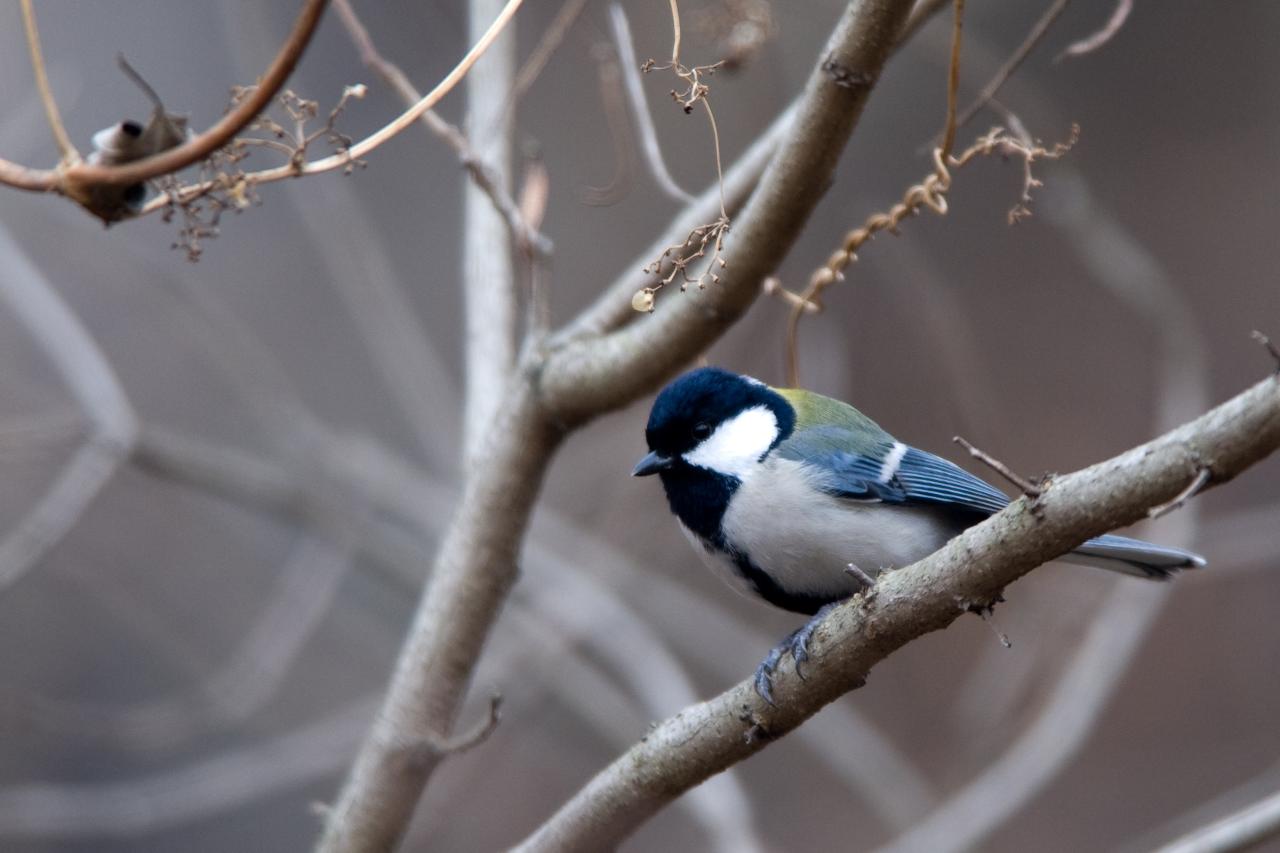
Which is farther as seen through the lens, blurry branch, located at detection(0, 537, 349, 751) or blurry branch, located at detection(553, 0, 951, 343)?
blurry branch, located at detection(0, 537, 349, 751)

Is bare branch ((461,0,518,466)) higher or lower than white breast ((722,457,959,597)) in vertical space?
higher

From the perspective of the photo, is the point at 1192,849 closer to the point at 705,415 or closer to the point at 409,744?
the point at 705,415

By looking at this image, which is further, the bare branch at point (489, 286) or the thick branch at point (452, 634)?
the bare branch at point (489, 286)

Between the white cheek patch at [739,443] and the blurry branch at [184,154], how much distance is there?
114 centimetres

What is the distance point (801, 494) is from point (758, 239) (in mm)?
562

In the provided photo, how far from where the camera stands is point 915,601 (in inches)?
53.1

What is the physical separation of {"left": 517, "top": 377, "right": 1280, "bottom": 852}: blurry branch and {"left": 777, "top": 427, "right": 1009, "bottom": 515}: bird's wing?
2.15ft

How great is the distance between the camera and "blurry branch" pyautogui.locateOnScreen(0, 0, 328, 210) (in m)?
1.26

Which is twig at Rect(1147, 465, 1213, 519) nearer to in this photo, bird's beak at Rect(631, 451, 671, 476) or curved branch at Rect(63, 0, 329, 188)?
curved branch at Rect(63, 0, 329, 188)

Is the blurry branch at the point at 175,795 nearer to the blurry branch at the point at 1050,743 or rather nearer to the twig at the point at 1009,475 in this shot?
the blurry branch at the point at 1050,743

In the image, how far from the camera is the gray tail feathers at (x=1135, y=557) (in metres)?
1.97

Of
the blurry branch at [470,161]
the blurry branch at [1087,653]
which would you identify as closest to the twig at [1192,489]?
the blurry branch at [470,161]

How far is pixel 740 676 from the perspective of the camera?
12.5 feet

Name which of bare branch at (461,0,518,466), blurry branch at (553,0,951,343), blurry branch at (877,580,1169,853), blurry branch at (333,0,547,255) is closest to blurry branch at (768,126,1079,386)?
blurry branch at (553,0,951,343)
